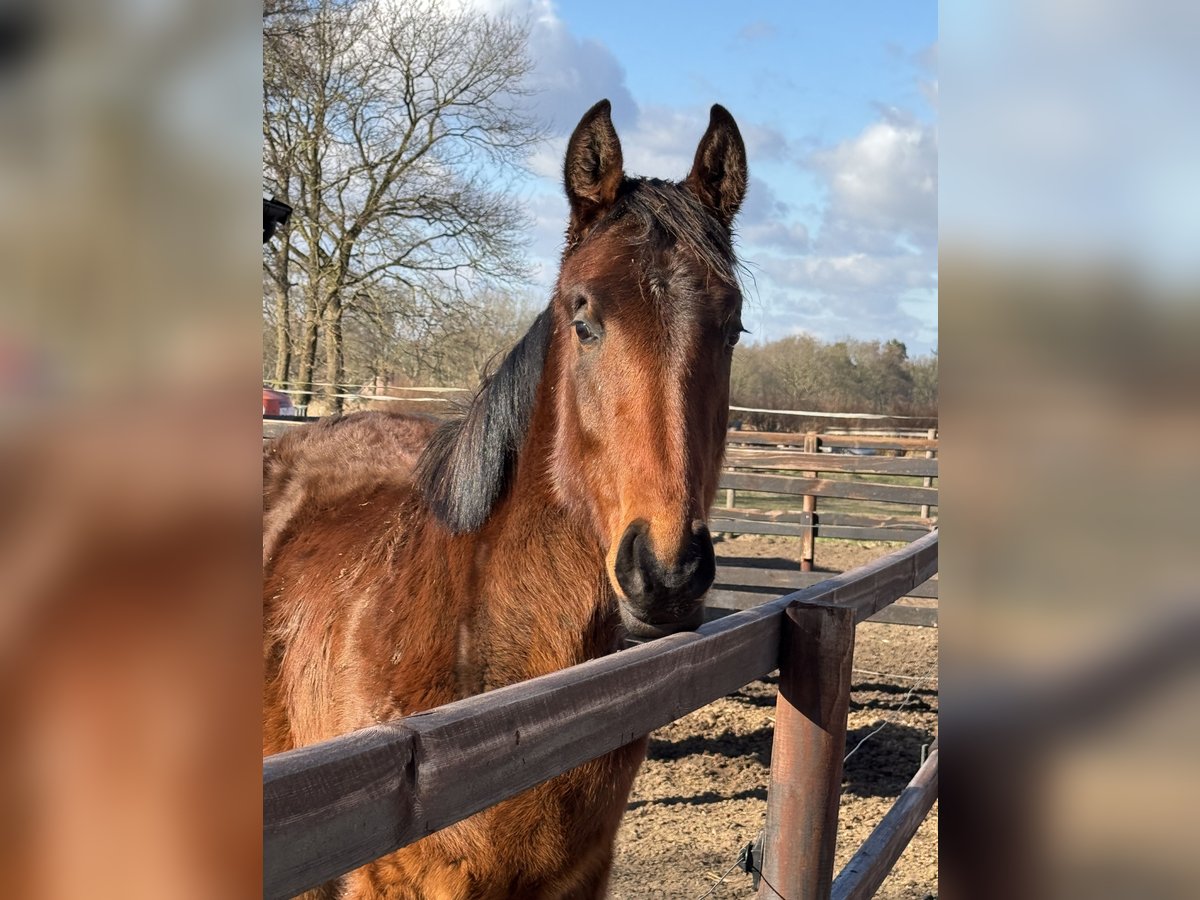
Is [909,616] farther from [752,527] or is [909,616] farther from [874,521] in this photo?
[874,521]

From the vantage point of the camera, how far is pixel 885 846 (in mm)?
3020

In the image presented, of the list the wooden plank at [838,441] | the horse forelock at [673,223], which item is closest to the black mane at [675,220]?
the horse forelock at [673,223]

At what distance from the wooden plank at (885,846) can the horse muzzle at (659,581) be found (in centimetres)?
120

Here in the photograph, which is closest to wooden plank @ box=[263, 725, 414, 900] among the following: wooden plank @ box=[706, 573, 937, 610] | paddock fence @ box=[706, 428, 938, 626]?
paddock fence @ box=[706, 428, 938, 626]

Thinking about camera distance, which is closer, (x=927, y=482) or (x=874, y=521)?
(x=927, y=482)

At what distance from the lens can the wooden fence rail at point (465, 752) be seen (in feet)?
2.96

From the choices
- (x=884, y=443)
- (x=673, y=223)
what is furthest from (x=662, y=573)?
(x=884, y=443)

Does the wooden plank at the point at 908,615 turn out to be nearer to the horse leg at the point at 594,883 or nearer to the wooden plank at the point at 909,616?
the wooden plank at the point at 909,616

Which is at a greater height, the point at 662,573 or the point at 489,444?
the point at 489,444

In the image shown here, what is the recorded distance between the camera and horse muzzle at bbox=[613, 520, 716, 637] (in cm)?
183

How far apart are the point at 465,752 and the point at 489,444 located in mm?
1265
